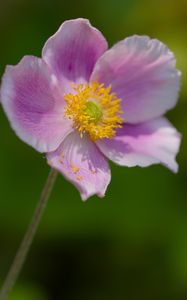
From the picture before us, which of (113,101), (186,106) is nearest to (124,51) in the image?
(113,101)

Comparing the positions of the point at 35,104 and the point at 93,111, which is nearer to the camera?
the point at 35,104

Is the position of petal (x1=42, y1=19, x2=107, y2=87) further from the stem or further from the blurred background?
the blurred background

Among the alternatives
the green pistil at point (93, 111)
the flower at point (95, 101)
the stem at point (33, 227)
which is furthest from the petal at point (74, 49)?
the stem at point (33, 227)

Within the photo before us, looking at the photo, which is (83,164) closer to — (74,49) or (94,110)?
(94,110)

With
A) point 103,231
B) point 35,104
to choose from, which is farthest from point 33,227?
point 103,231

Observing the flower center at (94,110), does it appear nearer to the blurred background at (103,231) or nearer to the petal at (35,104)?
the petal at (35,104)

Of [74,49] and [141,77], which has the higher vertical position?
[74,49]
